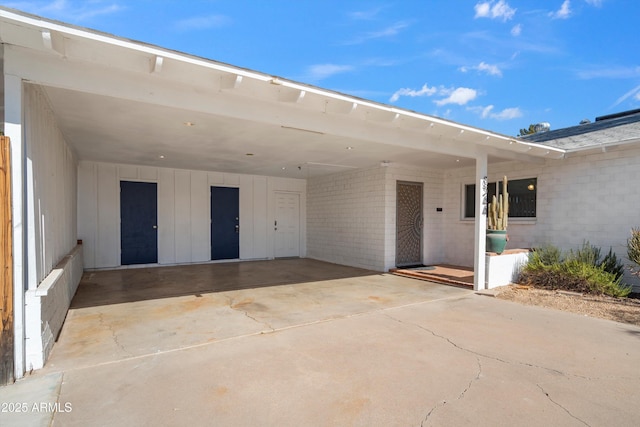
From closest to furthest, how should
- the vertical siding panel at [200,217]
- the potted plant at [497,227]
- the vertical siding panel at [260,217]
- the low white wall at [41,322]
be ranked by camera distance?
the low white wall at [41,322]
the potted plant at [497,227]
the vertical siding panel at [200,217]
the vertical siding panel at [260,217]

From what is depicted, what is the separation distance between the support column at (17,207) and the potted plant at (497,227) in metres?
7.08

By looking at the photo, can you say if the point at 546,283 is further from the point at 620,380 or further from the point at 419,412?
the point at 419,412

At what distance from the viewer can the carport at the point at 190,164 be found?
293 centimetres

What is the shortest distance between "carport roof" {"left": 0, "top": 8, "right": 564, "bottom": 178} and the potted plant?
1.07 meters

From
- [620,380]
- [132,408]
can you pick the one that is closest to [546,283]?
[620,380]

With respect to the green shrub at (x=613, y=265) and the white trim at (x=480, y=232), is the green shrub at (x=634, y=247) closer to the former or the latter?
the green shrub at (x=613, y=265)

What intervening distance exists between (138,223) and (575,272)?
10070mm

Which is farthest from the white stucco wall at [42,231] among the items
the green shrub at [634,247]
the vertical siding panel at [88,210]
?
the green shrub at [634,247]

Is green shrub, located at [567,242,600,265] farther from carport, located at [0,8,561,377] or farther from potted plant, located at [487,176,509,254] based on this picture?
carport, located at [0,8,561,377]

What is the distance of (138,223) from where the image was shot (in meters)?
8.87

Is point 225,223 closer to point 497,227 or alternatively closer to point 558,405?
point 497,227

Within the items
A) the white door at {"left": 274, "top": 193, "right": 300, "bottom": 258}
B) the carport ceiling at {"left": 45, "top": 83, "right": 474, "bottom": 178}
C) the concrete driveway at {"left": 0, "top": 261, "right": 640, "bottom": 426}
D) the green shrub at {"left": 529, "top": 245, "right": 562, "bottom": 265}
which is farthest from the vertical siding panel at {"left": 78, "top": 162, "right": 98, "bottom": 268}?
the green shrub at {"left": 529, "top": 245, "right": 562, "bottom": 265}

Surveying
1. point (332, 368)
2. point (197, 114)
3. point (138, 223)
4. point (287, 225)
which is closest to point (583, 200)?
point (332, 368)

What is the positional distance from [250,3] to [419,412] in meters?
7.49
